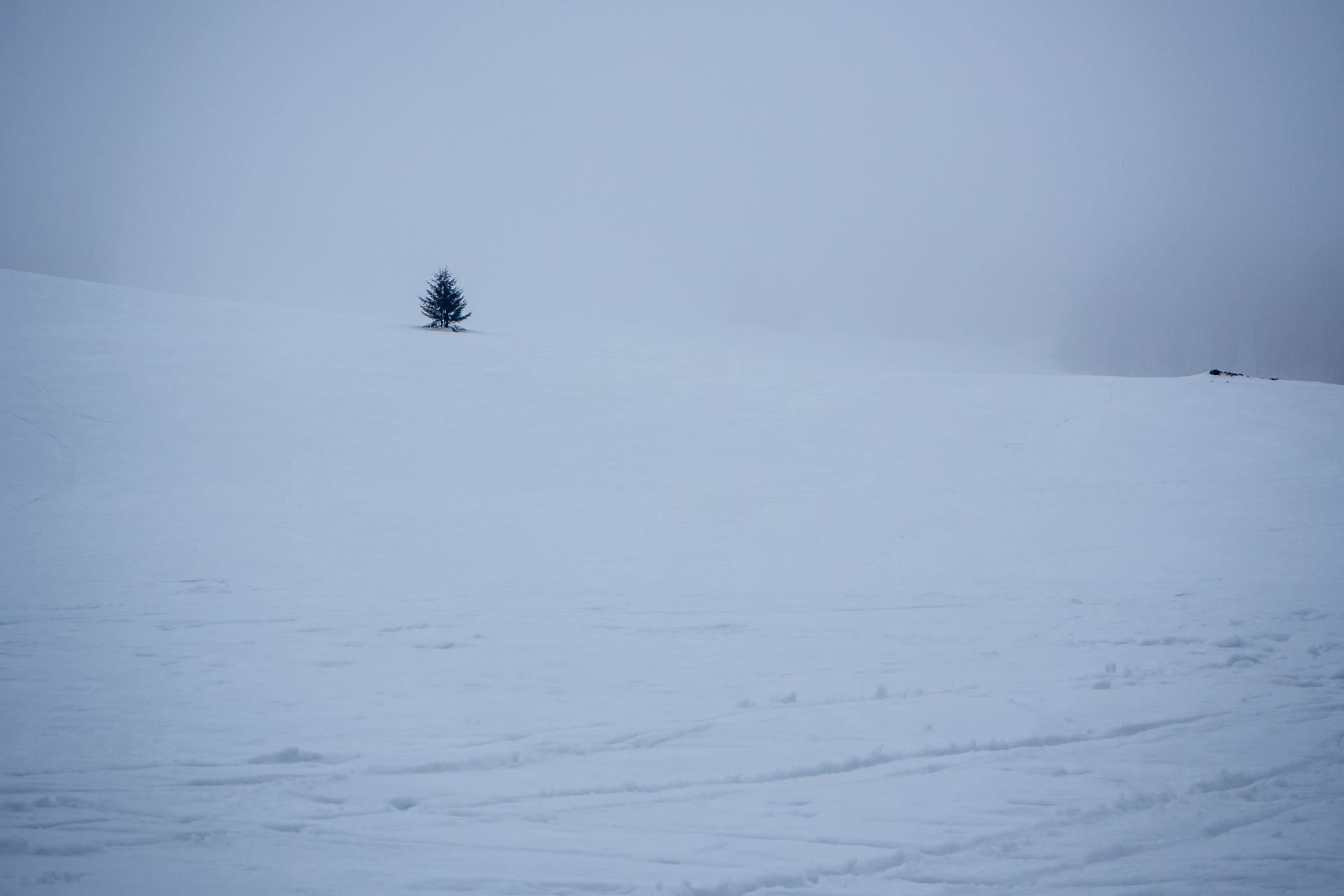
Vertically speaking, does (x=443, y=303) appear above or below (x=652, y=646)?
above

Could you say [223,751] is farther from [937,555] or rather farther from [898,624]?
[937,555]

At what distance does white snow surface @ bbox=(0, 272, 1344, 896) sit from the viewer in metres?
4.02

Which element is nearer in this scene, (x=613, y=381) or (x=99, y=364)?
(x=99, y=364)

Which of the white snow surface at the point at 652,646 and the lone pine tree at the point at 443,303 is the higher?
the lone pine tree at the point at 443,303

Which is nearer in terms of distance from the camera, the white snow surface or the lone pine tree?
the white snow surface

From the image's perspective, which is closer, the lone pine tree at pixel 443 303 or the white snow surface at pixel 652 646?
the white snow surface at pixel 652 646

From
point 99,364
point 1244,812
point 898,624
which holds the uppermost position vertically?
point 99,364

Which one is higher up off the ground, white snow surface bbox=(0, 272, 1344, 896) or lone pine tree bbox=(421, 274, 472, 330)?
lone pine tree bbox=(421, 274, 472, 330)

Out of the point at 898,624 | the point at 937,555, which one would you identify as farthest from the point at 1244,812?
the point at 937,555

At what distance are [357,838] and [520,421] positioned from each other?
15.6m

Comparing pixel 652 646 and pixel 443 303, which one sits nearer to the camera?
pixel 652 646

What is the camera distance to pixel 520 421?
1914cm

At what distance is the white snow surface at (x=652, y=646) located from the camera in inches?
158

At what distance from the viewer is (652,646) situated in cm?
761
